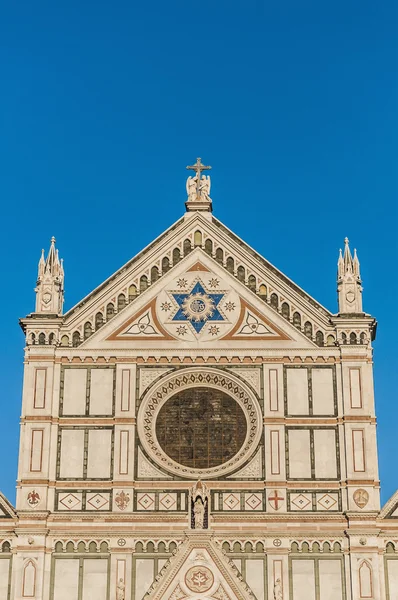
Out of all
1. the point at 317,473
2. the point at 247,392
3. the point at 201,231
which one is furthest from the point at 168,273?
the point at 317,473

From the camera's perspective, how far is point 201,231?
37.5 metres

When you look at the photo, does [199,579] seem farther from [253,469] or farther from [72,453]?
[72,453]

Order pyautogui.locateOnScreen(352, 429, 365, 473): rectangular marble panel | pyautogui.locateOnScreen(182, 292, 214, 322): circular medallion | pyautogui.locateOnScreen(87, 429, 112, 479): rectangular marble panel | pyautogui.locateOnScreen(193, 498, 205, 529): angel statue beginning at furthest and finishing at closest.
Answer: pyautogui.locateOnScreen(182, 292, 214, 322): circular medallion < pyautogui.locateOnScreen(87, 429, 112, 479): rectangular marble panel < pyautogui.locateOnScreen(352, 429, 365, 473): rectangular marble panel < pyautogui.locateOnScreen(193, 498, 205, 529): angel statue

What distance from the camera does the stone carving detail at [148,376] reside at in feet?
116

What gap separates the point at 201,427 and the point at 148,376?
2.02 metres

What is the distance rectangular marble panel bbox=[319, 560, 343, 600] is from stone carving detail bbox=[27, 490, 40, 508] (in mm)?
7463

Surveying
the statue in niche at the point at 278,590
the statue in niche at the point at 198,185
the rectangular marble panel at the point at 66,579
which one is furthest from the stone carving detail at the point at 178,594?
the statue in niche at the point at 198,185

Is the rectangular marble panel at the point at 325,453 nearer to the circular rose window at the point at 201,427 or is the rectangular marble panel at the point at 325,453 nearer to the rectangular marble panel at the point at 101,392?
the circular rose window at the point at 201,427

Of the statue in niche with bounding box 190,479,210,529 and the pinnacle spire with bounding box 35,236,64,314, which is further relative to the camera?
the pinnacle spire with bounding box 35,236,64,314

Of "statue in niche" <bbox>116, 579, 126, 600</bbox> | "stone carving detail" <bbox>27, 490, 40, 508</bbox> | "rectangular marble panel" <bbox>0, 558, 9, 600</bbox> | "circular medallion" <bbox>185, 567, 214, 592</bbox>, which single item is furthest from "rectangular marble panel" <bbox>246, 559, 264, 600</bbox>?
"rectangular marble panel" <bbox>0, 558, 9, 600</bbox>

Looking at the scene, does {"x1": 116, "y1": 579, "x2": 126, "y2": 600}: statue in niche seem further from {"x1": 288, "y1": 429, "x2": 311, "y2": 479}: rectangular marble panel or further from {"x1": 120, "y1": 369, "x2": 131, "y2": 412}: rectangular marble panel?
{"x1": 288, "y1": 429, "x2": 311, "y2": 479}: rectangular marble panel

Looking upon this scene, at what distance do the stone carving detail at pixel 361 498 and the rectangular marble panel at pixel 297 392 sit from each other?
99.8 inches

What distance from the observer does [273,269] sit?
121 feet

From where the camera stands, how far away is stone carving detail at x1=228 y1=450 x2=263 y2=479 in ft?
113
